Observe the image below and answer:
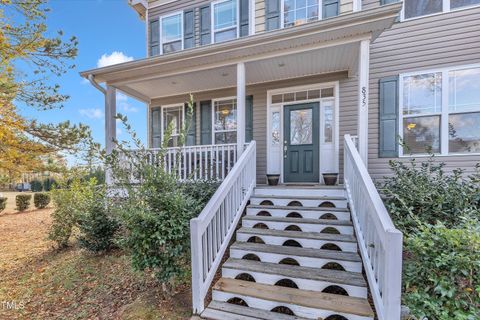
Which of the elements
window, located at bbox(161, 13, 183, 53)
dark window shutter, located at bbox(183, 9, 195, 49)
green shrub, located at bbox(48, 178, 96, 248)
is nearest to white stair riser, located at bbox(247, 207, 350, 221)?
green shrub, located at bbox(48, 178, 96, 248)

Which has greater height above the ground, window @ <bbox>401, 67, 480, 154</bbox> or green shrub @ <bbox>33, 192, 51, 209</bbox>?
window @ <bbox>401, 67, 480, 154</bbox>

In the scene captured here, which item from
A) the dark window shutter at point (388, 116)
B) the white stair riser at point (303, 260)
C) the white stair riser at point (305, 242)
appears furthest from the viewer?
the dark window shutter at point (388, 116)

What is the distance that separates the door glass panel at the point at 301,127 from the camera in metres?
6.01

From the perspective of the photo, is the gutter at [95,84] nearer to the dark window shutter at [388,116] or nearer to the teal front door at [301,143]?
the teal front door at [301,143]

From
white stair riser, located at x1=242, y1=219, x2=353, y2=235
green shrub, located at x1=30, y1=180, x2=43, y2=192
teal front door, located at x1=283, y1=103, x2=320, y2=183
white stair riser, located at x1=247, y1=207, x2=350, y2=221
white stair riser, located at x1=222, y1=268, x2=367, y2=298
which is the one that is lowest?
green shrub, located at x1=30, y1=180, x2=43, y2=192

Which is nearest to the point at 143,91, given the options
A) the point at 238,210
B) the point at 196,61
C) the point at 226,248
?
the point at 196,61

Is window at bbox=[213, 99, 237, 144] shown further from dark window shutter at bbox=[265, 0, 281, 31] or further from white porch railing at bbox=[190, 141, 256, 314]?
white porch railing at bbox=[190, 141, 256, 314]

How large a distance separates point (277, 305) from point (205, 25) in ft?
23.9

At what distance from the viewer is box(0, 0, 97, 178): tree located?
237 inches

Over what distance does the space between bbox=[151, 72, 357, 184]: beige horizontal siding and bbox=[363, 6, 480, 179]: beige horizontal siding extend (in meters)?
0.44

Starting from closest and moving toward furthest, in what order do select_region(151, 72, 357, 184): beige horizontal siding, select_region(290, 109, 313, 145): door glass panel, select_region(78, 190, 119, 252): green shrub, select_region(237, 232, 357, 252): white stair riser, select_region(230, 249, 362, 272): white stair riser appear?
1. select_region(230, 249, 362, 272): white stair riser
2. select_region(237, 232, 357, 252): white stair riser
3. select_region(78, 190, 119, 252): green shrub
4. select_region(151, 72, 357, 184): beige horizontal siding
5. select_region(290, 109, 313, 145): door glass panel

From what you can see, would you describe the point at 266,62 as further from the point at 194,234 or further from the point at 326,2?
the point at 194,234

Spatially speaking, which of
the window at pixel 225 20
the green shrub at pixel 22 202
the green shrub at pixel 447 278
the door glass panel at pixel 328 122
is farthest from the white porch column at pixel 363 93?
the green shrub at pixel 22 202

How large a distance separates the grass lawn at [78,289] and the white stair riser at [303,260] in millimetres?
813
